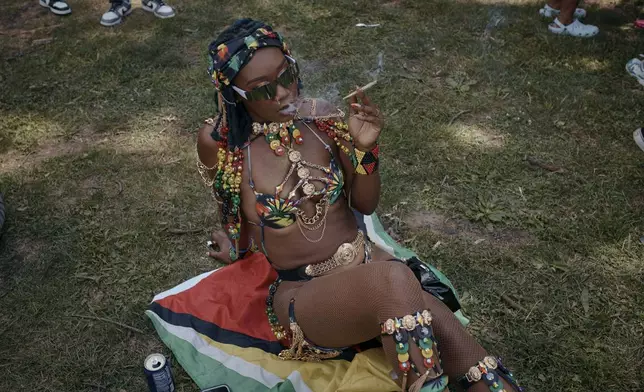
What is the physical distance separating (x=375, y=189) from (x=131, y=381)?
1923mm

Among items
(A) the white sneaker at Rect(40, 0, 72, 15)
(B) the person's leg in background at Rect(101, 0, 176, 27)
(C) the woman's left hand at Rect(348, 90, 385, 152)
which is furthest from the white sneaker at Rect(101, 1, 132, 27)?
(C) the woman's left hand at Rect(348, 90, 385, 152)

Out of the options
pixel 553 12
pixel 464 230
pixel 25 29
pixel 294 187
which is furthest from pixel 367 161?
pixel 25 29

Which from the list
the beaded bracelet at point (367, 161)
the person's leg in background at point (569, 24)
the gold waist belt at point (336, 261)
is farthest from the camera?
the person's leg in background at point (569, 24)

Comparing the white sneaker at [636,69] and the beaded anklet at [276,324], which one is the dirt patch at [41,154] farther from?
the white sneaker at [636,69]

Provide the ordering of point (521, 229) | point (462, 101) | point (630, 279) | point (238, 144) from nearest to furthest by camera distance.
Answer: point (238, 144) < point (630, 279) < point (521, 229) < point (462, 101)

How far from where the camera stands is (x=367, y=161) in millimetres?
2951

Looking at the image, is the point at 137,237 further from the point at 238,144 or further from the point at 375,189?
the point at 375,189

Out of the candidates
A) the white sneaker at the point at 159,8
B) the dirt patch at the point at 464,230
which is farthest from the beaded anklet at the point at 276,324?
the white sneaker at the point at 159,8

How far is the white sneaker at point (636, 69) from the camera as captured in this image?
5.75m

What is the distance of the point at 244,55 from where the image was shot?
271 cm

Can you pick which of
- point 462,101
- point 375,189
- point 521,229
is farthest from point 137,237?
point 462,101

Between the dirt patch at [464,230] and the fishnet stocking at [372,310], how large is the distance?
144 cm

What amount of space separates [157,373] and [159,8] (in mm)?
5422

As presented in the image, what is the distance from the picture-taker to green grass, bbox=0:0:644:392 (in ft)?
12.0
